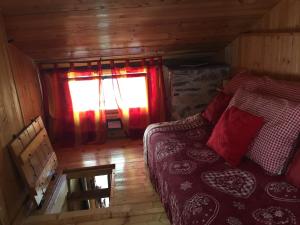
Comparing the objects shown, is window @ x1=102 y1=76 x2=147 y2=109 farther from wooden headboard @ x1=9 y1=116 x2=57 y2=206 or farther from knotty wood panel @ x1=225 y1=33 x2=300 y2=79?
knotty wood panel @ x1=225 y1=33 x2=300 y2=79

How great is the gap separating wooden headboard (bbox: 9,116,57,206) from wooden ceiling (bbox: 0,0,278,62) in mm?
871

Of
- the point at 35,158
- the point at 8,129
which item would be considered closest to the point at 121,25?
the point at 8,129

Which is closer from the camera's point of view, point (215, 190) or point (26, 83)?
point (215, 190)

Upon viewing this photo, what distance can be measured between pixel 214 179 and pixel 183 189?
7.5 inches

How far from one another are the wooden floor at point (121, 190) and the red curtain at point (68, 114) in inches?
6.8

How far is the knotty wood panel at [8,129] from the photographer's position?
201 centimetres

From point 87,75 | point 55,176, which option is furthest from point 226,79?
point 55,176

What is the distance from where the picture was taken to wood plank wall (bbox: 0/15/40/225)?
6.52ft

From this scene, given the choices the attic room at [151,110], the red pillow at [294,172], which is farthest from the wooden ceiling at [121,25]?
the red pillow at [294,172]

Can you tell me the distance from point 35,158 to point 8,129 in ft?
1.31

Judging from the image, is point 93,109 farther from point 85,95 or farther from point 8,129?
point 8,129

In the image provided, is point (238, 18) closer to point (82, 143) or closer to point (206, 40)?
point (206, 40)

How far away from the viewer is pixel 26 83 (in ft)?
9.43

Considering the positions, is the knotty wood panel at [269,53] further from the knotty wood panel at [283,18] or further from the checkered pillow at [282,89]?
the checkered pillow at [282,89]
